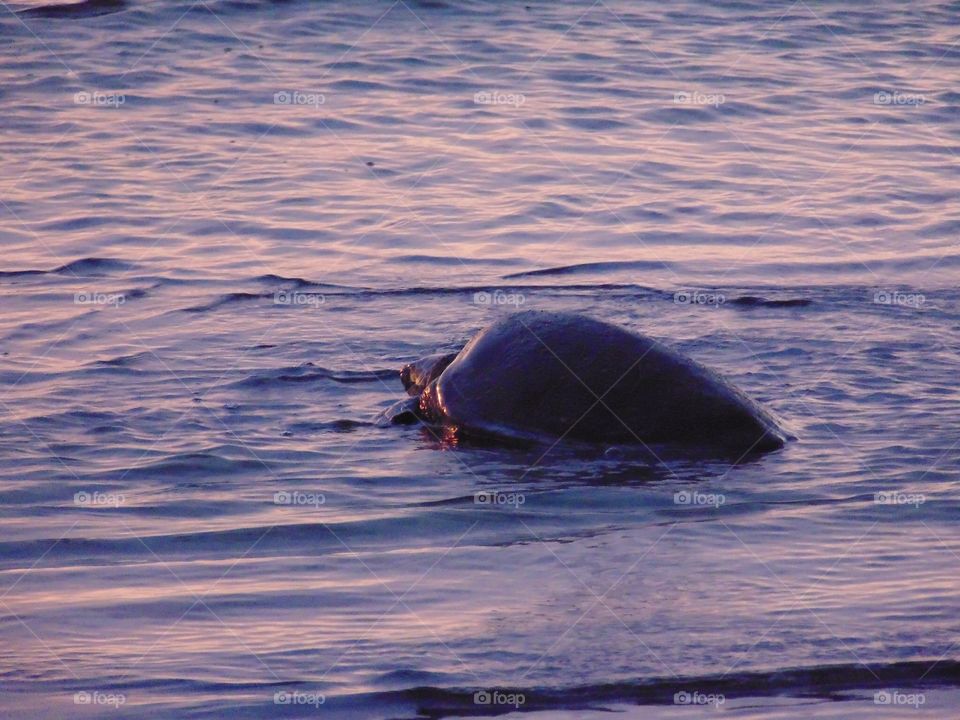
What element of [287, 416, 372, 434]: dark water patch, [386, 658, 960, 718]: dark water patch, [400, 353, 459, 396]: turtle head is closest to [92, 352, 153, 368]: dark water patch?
[287, 416, 372, 434]: dark water patch

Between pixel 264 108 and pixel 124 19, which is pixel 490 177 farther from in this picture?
pixel 124 19

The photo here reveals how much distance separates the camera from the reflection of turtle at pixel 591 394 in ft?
21.0

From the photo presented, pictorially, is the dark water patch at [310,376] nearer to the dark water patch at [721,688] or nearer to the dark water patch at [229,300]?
the dark water patch at [229,300]

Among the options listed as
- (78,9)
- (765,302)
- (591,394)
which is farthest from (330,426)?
(78,9)

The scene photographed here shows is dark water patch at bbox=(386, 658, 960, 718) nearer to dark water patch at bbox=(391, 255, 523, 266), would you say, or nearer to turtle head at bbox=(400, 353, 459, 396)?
turtle head at bbox=(400, 353, 459, 396)

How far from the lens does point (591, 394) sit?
650 cm

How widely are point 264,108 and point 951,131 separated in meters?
6.77

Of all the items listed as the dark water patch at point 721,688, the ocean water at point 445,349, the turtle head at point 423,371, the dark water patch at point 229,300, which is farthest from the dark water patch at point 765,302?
the dark water patch at point 721,688

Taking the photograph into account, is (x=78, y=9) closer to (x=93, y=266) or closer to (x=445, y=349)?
(x=93, y=266)

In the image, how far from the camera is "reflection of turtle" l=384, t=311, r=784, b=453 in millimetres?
6410

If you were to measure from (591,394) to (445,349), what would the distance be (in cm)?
168

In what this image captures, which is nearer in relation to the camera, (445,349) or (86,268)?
(445,349)

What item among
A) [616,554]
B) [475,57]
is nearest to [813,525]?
[616,554]

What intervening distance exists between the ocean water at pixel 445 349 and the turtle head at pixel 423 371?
11.7 inches
